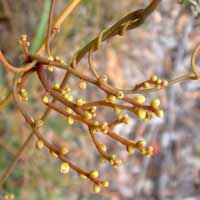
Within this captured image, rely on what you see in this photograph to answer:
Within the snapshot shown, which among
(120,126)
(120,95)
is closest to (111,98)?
(120,95)

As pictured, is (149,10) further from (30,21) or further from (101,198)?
(101,198)

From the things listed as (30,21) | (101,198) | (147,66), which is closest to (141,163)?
(101,198)

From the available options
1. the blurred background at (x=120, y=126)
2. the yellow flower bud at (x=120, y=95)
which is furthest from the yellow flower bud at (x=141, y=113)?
the blurred background at (x=120, y=126)

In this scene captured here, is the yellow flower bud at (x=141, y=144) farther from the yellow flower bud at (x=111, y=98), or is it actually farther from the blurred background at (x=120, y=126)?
the blurred background at (x=120, y=126)

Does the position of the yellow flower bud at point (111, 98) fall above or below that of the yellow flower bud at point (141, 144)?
above

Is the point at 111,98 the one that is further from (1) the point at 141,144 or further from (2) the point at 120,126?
(2) the point at 120,126

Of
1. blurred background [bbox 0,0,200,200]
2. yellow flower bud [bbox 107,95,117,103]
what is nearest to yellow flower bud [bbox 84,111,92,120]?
yellow flower bud [bbox 107,95,117,103]

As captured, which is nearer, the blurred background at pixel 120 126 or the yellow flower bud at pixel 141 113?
the yellow flower bud at pixel 141 113

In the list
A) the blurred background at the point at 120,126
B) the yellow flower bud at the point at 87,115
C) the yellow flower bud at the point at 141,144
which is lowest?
the yellow flower bud at the point at 141,144

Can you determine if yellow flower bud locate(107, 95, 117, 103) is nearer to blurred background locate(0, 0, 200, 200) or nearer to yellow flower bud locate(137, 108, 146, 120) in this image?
yellow flower bud locate(137, 108, 146, 120)
